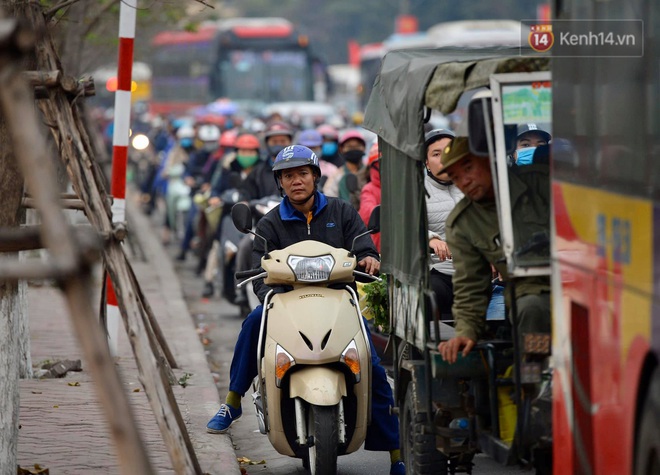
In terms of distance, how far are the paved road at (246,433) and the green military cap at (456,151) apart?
2.17 metres

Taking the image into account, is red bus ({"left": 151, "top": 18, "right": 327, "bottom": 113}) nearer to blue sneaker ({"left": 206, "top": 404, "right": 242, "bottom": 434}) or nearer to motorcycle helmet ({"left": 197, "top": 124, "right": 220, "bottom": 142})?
motorcycle helmet ({"left": 197, "top": 124, "right": 220, "bottom": 142})

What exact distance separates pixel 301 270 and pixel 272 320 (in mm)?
302

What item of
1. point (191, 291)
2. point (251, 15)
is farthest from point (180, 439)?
point (251, 15)

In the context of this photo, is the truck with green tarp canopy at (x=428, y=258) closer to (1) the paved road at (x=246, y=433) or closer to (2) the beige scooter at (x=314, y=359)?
(2) the beige scooter at (x=314, y=359)

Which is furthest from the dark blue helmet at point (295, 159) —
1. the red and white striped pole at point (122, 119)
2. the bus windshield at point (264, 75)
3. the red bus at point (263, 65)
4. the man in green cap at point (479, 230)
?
the bus windshield at point (264, 75)

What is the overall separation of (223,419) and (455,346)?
9.02 ft

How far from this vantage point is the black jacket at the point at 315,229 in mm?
7863

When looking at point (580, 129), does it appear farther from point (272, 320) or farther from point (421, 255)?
point (272, 320)

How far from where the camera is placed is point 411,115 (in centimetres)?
658

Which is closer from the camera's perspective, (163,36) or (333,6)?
(163,36)

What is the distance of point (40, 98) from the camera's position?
645 cm

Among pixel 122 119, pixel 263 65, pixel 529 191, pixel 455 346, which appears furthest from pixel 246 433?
pixel 263 65
